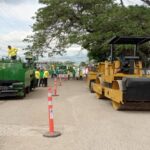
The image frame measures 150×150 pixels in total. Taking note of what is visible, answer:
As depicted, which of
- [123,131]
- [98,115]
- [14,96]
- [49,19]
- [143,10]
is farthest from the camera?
[49,19]

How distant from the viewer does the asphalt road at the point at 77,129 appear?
31.6ft

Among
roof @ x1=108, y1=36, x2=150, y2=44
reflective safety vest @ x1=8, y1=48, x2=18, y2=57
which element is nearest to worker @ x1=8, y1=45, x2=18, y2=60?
reflective safety vest @ x1=8, y1=48, x2=18, y2=57

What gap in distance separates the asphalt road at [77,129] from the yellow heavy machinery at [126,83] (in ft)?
1.65

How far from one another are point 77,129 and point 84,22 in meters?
32.8

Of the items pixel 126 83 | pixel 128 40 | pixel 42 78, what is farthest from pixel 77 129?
pixel 42 78

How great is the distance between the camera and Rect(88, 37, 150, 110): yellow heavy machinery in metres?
15.8

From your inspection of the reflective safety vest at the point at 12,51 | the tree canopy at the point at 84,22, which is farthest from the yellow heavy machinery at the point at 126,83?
the tree canopy at the point at 84,22

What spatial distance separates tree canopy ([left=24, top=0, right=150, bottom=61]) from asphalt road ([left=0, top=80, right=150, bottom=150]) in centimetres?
2390

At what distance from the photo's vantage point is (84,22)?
4384 centimetres

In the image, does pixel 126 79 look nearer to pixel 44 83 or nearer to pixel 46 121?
pixel 46 121

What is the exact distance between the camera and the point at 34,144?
973cm

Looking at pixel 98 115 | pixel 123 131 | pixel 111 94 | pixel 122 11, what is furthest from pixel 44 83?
pixel 123 131

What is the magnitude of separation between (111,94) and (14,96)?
7430 mm

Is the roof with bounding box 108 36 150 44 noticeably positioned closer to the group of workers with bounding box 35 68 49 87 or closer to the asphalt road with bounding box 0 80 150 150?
the asphalt road with bounding box 0 80 150 150
